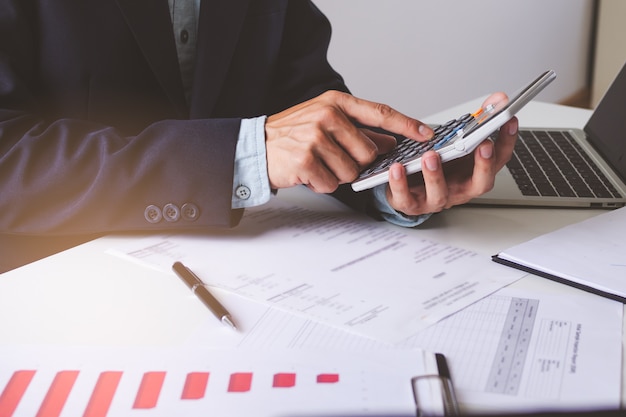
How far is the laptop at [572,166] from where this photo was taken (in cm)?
97

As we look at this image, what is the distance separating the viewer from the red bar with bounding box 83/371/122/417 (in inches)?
21.0

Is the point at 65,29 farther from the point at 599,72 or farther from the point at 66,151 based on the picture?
the point at 599,72

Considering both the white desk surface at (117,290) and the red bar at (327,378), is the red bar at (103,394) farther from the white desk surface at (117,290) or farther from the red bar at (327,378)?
the red bar at (327,378)

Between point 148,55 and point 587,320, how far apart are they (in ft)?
2.34

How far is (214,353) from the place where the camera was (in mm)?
610

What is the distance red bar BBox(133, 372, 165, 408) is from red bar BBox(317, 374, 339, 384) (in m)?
0.13

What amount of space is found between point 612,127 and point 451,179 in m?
0.42

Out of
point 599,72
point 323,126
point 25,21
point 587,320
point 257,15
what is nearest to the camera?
point 587,320

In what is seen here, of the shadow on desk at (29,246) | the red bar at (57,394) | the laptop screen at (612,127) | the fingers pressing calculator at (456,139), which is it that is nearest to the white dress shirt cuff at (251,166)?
the fingers pressing calculator at (456,139)

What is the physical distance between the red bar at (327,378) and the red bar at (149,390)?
0.44ft

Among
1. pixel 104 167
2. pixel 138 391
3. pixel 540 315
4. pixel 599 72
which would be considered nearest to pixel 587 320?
pixel 540 315

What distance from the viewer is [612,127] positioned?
116 centimetres

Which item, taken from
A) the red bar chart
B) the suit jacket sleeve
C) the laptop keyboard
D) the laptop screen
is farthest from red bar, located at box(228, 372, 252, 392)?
the laptop screen

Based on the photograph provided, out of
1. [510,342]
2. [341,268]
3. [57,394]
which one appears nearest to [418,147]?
[341,268]
